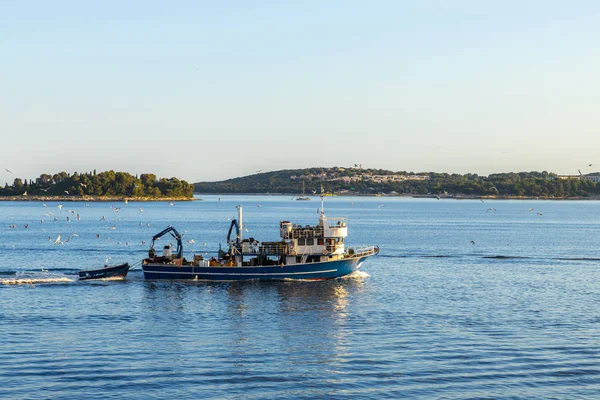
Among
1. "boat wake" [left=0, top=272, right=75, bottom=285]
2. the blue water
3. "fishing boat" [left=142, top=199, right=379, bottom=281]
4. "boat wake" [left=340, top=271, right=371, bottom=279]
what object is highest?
Answer: "fishing boat" [left=142, top=199, right=379, bottom=281]

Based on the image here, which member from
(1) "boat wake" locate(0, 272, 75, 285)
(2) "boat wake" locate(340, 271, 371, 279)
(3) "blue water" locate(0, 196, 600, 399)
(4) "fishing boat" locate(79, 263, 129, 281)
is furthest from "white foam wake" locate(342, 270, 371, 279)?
(1) "boat wake" locate(0, 272, 75, 285)

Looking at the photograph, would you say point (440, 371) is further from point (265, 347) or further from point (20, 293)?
point (20, 293)

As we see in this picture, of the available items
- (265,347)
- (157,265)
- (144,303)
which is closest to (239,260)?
(157,265)

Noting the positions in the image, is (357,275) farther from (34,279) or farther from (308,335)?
(308,335)

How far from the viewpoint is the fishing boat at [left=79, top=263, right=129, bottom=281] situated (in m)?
74.6

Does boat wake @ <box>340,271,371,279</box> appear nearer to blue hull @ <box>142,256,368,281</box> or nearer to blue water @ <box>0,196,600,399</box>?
A: blue water @ <box>0,196,600,399</box>

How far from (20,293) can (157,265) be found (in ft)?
44.8

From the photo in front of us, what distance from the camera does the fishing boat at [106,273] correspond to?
74625 millimetres

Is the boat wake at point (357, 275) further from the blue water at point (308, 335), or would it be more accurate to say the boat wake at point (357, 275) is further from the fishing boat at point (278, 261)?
the fishing boat at point (278, 261)

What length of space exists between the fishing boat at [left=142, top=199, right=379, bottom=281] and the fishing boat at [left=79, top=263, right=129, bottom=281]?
2119 millimetres

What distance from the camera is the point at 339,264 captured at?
77062mm

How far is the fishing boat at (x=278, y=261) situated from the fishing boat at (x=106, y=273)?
6.95 feet

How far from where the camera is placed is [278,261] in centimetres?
7619

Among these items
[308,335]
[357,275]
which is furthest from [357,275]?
[308,335]
